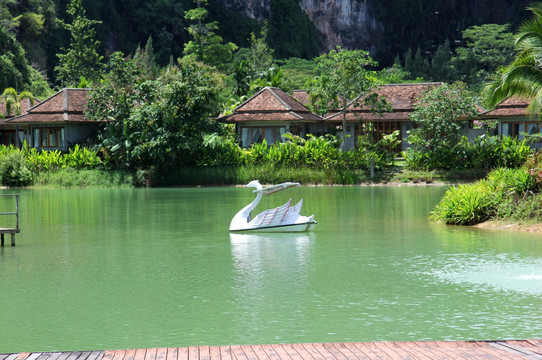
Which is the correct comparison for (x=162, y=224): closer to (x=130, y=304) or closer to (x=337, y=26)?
(x=130, y=304)

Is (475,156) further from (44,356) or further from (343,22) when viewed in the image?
(343,22)

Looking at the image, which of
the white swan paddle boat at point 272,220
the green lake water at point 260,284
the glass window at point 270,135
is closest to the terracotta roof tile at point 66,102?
the glass window at point 270,135

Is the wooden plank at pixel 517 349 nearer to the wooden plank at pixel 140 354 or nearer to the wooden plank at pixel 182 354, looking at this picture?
the wooden plank at pixel 182 354

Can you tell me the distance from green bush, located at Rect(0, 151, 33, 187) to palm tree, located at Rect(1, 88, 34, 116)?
986 centimetres

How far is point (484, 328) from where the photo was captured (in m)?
10.4

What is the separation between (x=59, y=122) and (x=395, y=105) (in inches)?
834

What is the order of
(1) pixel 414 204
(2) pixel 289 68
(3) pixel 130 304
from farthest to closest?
(2) pixel 289 68 → (1) pixel 414 204 → (3) pixel 130 304

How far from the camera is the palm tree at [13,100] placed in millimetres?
52125

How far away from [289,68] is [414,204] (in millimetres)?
53340

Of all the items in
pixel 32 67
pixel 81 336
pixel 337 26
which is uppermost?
pixel 337 26

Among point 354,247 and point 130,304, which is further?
point 354,247

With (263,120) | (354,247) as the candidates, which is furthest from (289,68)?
(354,247)

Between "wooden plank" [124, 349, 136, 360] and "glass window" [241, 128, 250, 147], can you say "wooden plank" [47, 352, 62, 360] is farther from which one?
"glass window" [241, 128, 250, 147]

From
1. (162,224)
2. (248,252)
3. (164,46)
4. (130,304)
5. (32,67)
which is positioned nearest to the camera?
(130,304)
